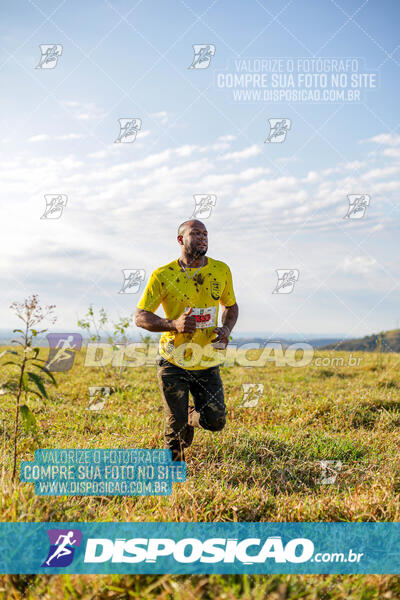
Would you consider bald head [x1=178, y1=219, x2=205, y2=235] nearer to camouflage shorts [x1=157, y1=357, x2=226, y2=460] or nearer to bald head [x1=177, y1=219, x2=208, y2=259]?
bald head [x1=177, y1=219, x2=208, y2=259]

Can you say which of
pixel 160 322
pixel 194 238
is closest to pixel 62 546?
pixel 160 322

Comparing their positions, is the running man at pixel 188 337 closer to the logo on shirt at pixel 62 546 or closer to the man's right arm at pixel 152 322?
the man's right arm at pixel 152 322

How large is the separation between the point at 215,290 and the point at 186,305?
0.38 m

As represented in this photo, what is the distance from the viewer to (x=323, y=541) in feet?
10.8

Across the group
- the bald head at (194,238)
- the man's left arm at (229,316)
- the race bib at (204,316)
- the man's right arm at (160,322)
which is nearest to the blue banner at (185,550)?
the man's right arm at (160,322)

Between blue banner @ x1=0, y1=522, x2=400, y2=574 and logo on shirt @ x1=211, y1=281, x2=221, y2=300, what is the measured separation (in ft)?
7.68

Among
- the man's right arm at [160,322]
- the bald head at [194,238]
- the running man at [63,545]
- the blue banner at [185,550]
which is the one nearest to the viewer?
the blue banner at [185,550]

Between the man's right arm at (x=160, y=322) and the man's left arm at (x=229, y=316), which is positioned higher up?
the man's left arm at (x=229, y=316)

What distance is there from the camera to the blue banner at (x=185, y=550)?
2.81 metres

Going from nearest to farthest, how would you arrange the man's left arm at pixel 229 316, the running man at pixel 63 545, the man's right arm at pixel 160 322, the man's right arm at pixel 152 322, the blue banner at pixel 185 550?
the blue banner at pixel 185 550, the running man at pixel 63 545, the man's right arm at pixel 160 322, the man's right arm at pixel 152 322, the man's left arm at pixel 229 316

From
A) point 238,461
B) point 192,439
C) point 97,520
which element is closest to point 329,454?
point 238,461

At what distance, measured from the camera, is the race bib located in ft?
15.9

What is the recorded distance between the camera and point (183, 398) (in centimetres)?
486

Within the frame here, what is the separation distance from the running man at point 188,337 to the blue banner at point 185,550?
63.8 inches
